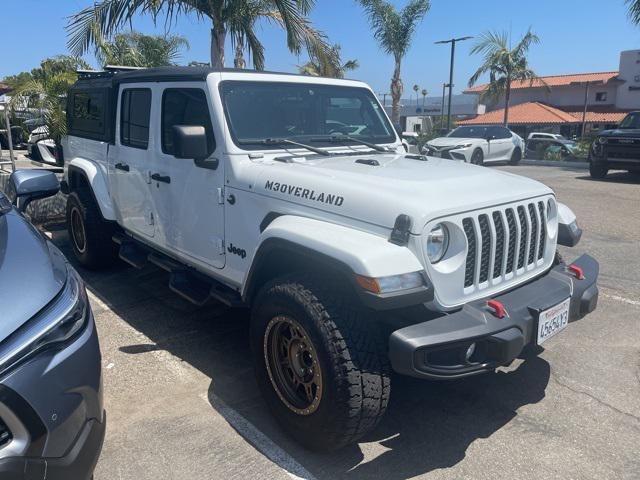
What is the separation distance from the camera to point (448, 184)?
10.1ft

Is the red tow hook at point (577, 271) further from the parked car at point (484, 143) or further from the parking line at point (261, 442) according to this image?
the parked car at point (484, 143)

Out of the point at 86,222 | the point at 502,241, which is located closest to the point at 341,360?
the point at 502,241

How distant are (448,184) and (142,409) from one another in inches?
87.2

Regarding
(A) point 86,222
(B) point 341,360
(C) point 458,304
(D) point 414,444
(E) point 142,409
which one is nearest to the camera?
(B) point 341,360

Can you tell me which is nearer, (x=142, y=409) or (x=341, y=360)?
(x=341, y=360)

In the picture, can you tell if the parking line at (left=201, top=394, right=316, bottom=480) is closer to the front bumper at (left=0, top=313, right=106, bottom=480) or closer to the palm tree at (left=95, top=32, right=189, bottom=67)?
the front bumper at (left=0, top=313, right=106, bottom=480)

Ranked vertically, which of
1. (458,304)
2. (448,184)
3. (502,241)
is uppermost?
(448,184)

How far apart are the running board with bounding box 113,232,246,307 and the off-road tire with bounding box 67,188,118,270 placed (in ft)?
1.92

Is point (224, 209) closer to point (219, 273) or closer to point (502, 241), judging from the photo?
point (219, 273)

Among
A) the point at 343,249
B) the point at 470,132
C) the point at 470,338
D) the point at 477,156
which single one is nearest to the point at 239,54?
the point at 477,156

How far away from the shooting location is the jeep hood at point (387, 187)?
2.77 metres

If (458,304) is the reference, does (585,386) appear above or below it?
below

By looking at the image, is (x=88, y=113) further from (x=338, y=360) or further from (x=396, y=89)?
(x=396, y=89)

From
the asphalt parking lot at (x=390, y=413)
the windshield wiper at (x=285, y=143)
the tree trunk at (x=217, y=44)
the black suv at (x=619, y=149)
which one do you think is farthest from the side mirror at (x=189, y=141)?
the black suv at (x=619, y=149)
